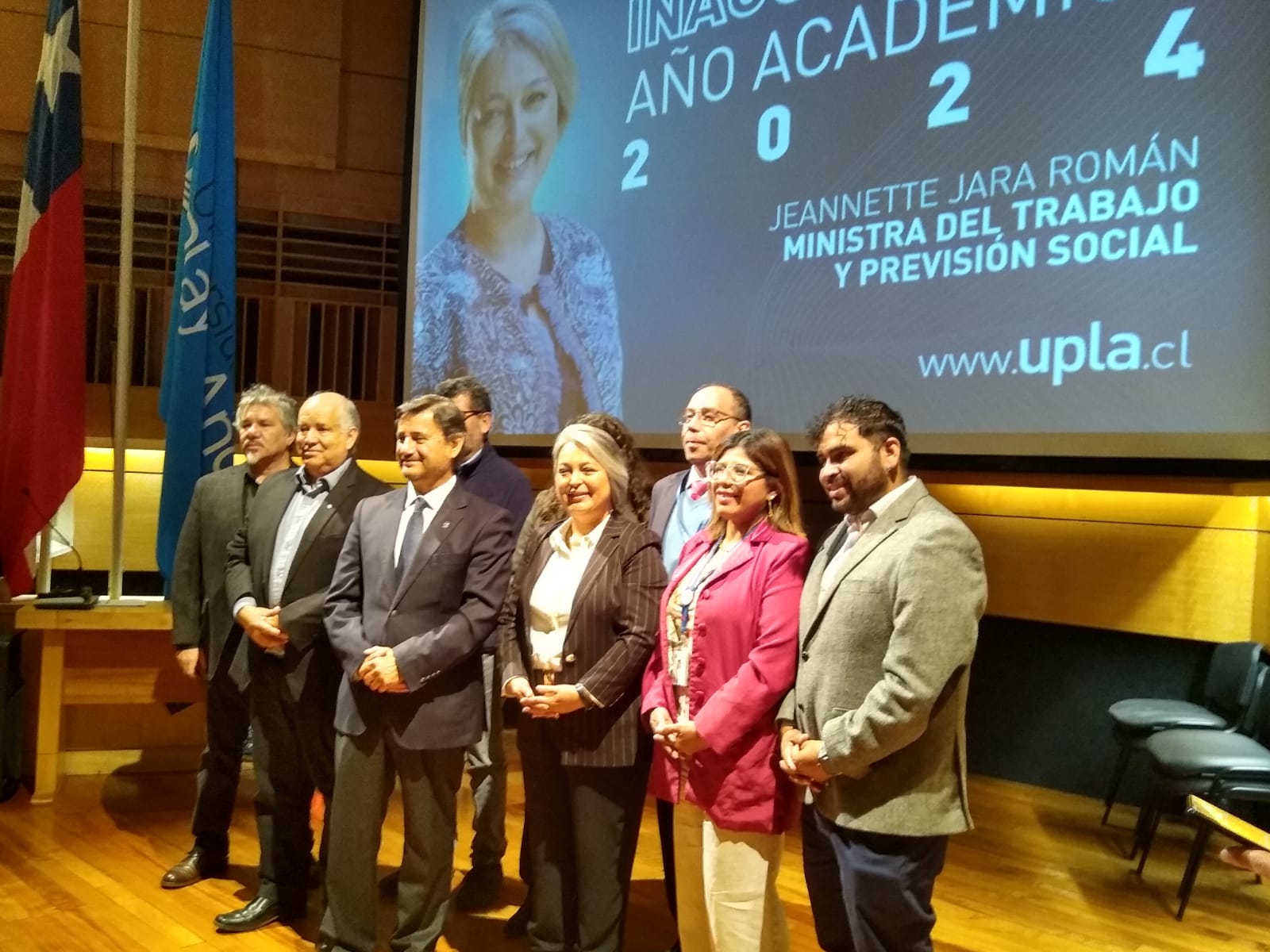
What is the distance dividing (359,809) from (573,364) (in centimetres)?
294

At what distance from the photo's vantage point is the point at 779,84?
14.8 feet

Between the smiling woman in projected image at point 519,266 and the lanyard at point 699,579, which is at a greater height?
the smiling woman in projected image at point 519,266

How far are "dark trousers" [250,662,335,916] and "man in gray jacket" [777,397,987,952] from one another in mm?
1488

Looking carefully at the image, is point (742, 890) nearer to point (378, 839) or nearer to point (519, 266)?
point (378, 839)

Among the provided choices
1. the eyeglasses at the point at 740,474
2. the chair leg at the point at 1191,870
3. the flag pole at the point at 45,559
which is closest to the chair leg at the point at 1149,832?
the chair leg at the point at 1191,870

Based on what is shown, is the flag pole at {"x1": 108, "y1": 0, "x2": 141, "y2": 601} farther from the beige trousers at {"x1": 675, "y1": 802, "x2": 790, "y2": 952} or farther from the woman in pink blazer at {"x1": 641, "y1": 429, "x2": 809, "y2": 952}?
the beige trousers at {"x1": 675, "y1": 802, "x2": 790, "y2": 952}

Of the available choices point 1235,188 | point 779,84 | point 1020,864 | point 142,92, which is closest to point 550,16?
point 779,84

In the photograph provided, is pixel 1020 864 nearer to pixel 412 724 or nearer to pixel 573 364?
pixel 412 724

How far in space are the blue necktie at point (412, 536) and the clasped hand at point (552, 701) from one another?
459mm

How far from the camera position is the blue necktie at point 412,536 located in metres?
2.84

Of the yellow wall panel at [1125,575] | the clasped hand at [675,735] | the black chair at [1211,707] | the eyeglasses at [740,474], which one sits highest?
the eyeglasses at [740,474]

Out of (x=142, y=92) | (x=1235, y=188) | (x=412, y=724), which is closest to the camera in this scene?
(x=412, y=724)

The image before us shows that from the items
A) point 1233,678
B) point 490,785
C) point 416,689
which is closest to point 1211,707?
point 1233,678

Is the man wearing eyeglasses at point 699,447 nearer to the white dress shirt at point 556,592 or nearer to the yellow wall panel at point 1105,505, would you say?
the white dress shirt at point 556,592
